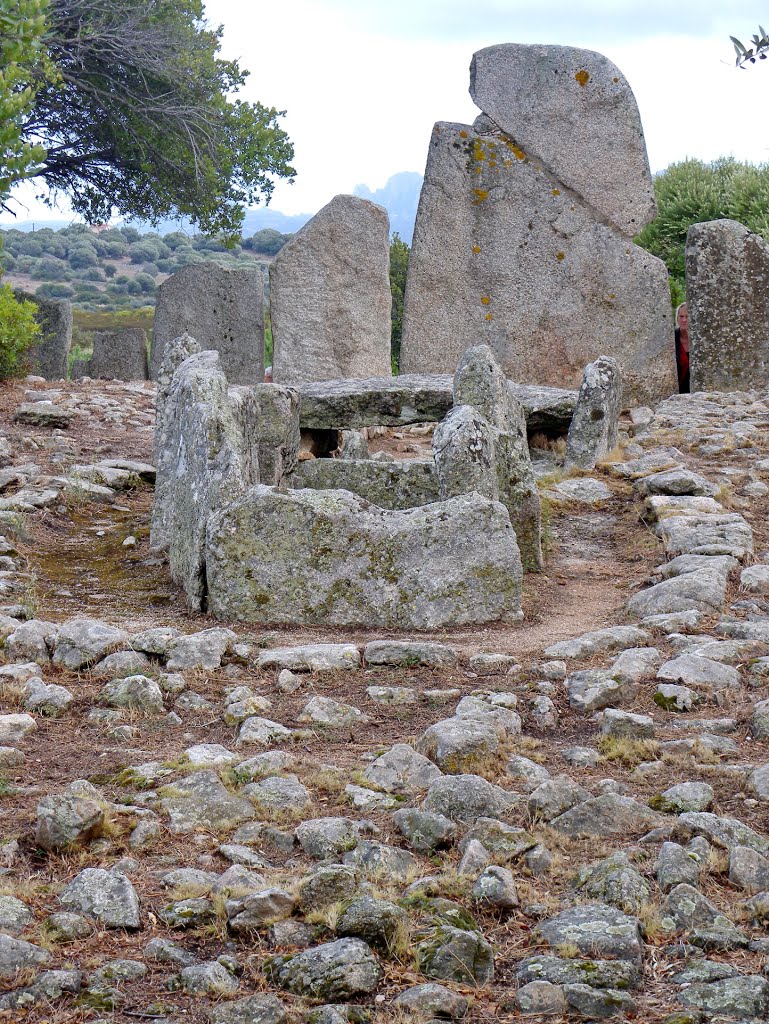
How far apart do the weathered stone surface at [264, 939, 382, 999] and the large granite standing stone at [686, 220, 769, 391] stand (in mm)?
12361

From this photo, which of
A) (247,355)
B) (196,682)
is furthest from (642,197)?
(196,682)

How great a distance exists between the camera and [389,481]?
8.51 metres

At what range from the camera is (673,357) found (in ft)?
49.5

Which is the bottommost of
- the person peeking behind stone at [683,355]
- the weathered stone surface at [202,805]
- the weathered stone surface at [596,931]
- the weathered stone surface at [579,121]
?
the weathered stone surface at [596,931]

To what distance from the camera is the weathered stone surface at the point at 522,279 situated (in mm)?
14992

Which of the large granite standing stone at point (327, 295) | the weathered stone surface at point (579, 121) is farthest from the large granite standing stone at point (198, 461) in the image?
the weathered stone surface at point (579, 121)

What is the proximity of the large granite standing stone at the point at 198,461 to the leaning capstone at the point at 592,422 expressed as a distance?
3492mm

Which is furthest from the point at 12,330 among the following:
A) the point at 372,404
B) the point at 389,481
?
the point at 389,481

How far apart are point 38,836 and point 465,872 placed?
4.25 ft

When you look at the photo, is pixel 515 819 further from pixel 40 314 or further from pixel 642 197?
pixel 40 314

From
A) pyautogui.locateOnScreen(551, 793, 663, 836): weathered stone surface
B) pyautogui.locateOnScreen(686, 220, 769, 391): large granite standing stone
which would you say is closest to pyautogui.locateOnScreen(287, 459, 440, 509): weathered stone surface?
pyautogui.locateOnScreen(551, 793, 663, 836): weathered stone surface

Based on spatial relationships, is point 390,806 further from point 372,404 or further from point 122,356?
point 122,356

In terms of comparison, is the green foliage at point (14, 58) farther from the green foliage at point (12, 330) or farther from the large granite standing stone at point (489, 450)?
the green foliage at point (12, 330)

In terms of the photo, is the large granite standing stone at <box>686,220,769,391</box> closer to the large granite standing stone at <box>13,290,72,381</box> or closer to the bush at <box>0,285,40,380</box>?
the bush at <box>0,285,40,380</box>
